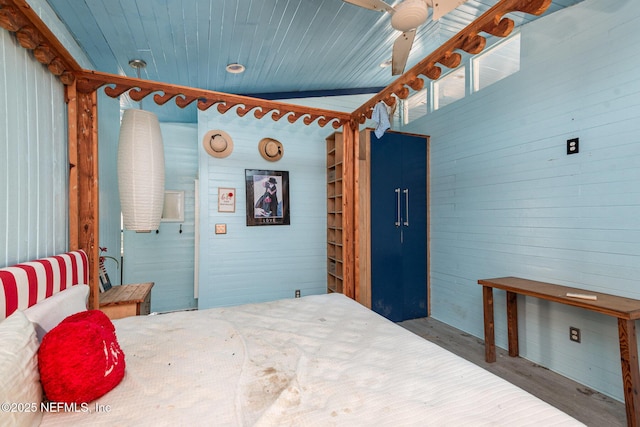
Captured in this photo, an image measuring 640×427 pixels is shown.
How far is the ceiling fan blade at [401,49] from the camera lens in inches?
74.7

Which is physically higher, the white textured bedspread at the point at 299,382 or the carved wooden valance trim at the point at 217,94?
the carved wooden valance trim at the point at 217,94

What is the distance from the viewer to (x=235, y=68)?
2969 millimetres

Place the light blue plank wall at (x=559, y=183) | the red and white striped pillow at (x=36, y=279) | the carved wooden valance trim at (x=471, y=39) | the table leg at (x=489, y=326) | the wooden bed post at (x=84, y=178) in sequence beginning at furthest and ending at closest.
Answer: the table leg at (x=489, y=326)
the light blue plank wall at (x=559, y=183)
the wooden bed post at (x=84, y=178)
the carved wooden valance trim at (x=471, y=39)
the red and white striped pillow at (x=36, y=279)

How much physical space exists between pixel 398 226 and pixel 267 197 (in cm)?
179

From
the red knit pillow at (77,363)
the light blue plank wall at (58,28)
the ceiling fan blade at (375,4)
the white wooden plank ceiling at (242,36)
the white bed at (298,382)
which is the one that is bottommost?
the white bed at (298,382)

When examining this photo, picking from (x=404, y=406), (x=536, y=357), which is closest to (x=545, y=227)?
(x=536, y=357)

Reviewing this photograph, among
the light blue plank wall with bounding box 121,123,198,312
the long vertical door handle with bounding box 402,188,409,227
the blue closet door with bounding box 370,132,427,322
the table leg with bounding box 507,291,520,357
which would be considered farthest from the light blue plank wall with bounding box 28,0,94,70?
the table leg with bounding box 507,291,520,357

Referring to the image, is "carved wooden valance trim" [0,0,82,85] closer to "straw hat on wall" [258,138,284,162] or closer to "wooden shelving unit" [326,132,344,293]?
"straw hat on wall" [258,138,284,162]

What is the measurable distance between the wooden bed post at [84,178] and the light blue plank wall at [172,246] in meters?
2.18

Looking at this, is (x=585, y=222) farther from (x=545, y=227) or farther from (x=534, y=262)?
(x=534, y=262)

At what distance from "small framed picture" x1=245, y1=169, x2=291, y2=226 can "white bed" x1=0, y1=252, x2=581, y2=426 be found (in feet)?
7.24

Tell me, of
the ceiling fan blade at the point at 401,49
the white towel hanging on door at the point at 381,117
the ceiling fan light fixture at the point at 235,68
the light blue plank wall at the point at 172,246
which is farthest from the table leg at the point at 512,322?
the light blue plank wall at the point at 172,246

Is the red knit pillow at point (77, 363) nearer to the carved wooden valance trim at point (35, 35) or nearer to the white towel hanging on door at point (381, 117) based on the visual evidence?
the carved wooden valance trim at point (35, 35)

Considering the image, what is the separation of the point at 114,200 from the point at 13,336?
301cm
